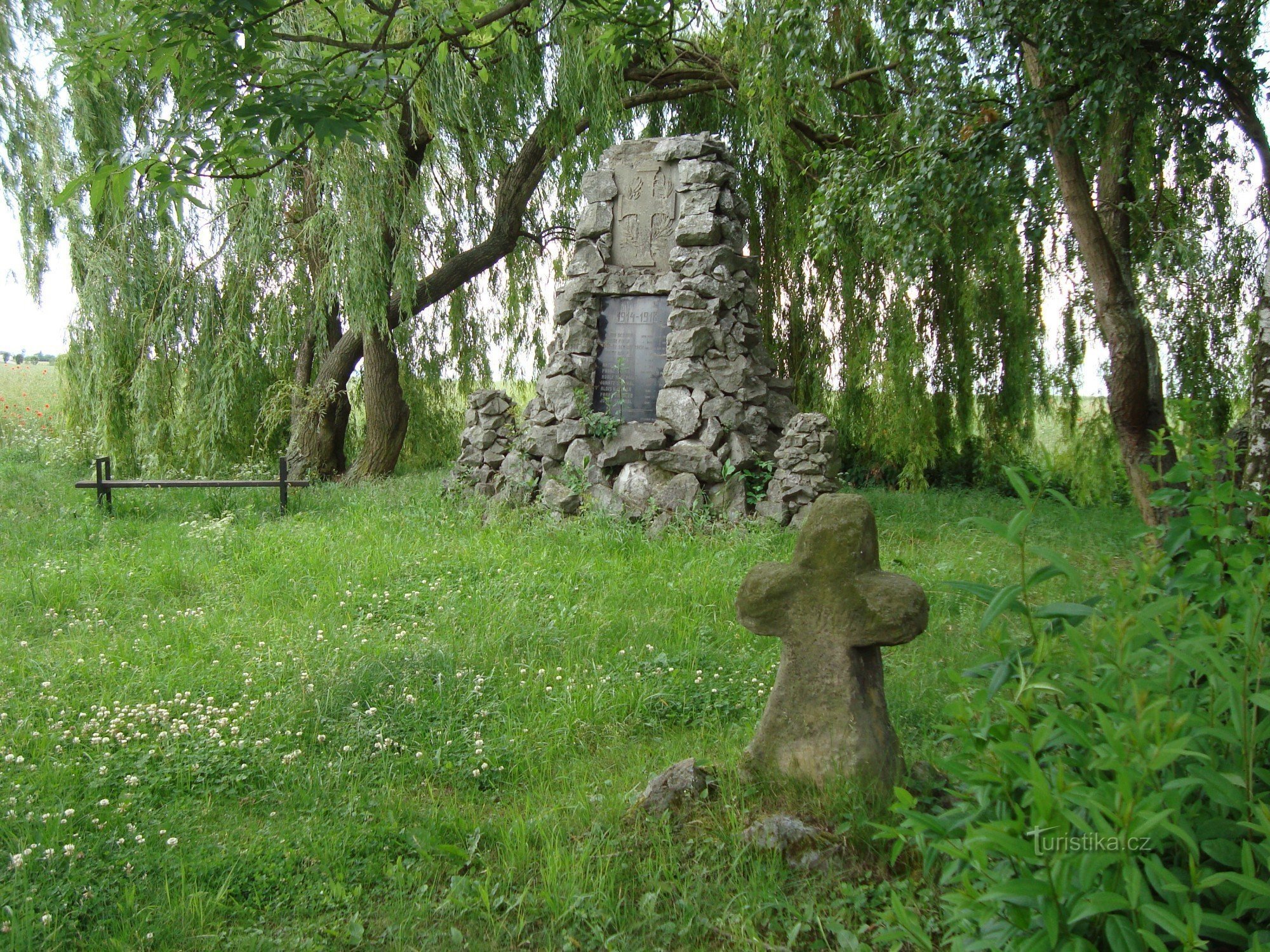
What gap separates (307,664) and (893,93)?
802 cm

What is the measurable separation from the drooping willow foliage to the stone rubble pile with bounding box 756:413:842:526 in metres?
1.76

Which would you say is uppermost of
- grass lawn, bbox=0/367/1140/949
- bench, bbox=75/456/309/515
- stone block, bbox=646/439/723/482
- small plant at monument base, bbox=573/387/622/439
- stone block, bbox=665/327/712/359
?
stone block, bbox=665/327/712/359

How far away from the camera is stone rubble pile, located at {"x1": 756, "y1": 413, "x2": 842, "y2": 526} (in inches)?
312

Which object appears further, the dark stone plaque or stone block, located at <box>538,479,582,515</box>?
the dark stone plaque

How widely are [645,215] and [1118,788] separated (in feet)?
25.8

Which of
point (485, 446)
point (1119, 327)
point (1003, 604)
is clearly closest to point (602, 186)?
point (485, 446)

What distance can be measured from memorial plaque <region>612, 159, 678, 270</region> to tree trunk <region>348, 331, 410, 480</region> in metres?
4.00

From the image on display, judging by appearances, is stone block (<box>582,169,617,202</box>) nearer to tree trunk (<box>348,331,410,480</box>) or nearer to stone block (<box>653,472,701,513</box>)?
stone block (<box>653,472,701,513</box>)

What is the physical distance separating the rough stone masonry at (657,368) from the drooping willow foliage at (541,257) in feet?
3.25

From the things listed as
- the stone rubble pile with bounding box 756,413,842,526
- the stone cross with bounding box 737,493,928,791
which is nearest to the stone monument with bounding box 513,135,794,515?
the stone rubble pile with bounding box 756,413,842,526

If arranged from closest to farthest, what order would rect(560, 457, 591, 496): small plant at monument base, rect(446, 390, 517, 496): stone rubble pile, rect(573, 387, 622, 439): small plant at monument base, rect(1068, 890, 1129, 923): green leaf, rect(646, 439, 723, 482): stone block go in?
rect(1068, 890, 1129, 923): green leaf, rect(646, 439, 723, 482): stone block, rect(560, 457, 591, 496): small plant at monument base, rect(573, 387, 622, 439): small plant at monument base, rect(446, 390, 517, 496): stone rubble pile

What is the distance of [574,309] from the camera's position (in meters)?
8.83

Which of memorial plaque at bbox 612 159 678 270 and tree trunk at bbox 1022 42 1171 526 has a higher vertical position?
memorial plaque at bbox 612 159 678 270

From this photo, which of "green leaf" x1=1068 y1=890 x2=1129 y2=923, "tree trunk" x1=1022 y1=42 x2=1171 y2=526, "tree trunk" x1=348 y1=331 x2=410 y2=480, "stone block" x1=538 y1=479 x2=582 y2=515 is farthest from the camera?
"tree trunk" x1=348 y1=331 x2=410 y2=480
